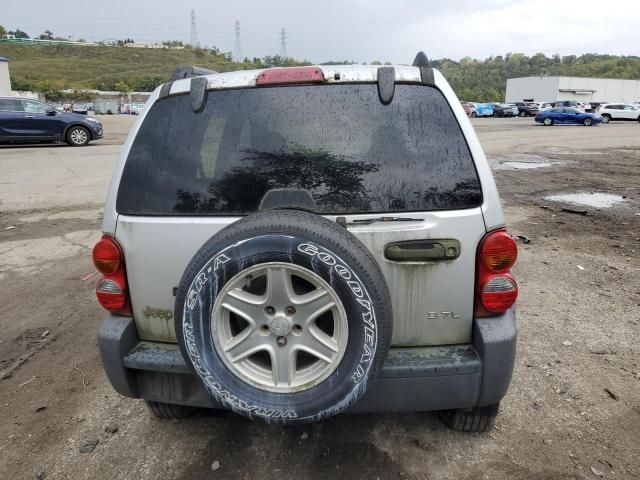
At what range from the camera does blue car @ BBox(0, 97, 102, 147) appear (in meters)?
16.5

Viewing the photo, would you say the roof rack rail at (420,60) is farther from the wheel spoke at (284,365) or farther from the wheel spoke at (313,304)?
the wheel spoke at (284,365)

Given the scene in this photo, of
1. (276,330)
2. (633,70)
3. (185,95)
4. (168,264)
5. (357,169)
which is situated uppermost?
(633,70)

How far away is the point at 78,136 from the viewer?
1794 centimetres

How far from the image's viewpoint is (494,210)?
7.29ft

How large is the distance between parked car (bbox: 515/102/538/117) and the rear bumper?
2002 inches

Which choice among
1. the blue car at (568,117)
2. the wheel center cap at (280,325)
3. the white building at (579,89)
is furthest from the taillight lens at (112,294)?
the white building at (579,89)

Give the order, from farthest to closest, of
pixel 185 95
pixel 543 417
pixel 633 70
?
pixel 633 70, pixel 543 417, pixel 185 95

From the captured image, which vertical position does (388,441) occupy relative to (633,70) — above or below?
below

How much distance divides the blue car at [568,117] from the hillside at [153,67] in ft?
181

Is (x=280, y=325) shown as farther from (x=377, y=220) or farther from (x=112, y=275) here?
(x=112, y=275)

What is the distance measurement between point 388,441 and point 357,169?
1.47 meters

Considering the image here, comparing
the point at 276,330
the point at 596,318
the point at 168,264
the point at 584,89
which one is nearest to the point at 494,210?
the point at 276,330

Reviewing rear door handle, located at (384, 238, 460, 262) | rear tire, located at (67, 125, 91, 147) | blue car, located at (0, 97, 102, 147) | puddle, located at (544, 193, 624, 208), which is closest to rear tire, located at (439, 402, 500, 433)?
rear door handle, located at (384, 238, 460, 262)

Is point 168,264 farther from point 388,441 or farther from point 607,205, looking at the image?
point 607,205
